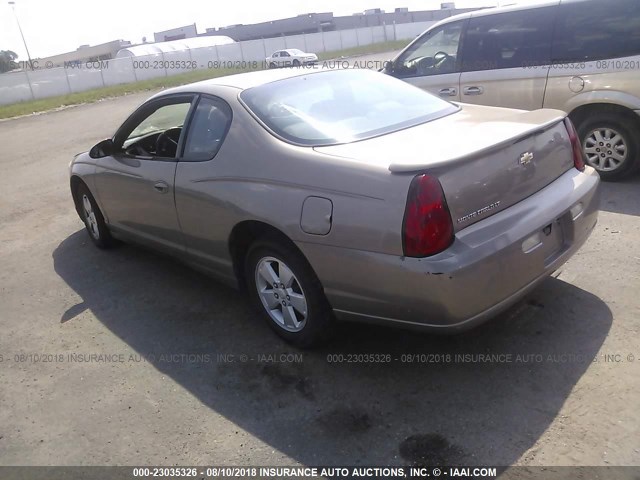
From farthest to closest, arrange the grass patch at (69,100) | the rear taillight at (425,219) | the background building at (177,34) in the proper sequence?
the background building at (177,34) < the grass patch at (69,100) < the rear taillight at (425,219)

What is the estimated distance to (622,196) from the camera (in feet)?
18.2

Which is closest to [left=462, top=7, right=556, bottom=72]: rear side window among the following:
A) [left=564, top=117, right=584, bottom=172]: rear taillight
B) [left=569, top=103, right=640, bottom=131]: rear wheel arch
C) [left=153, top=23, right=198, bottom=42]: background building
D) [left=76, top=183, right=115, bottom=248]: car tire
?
[left=569, top=103, right=640, bottom=131]: rear wheel arch

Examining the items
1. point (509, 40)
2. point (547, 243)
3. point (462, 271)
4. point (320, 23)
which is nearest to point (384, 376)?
point (462, 271)

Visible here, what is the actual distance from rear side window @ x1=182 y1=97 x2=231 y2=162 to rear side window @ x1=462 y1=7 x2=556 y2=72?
386 cm

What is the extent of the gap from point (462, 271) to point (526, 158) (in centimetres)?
86

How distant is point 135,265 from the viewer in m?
5.27

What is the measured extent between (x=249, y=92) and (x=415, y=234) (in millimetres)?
1722

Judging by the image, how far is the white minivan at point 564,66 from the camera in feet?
18.7

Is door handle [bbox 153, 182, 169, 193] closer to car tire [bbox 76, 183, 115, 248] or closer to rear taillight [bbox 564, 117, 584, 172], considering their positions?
car tire [bbox 76, 183, 115, 248]

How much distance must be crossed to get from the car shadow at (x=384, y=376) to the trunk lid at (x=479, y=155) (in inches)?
35.3

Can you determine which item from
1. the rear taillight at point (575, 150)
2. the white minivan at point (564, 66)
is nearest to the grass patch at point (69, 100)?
the white minivan at point (564, 66)

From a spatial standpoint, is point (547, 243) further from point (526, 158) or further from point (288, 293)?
point (288, 293)

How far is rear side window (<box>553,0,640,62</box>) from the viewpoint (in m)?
5.61

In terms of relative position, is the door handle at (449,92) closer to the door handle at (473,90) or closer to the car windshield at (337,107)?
the door handle at (473,90)
